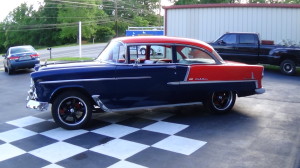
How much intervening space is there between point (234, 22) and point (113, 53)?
11.9 metres

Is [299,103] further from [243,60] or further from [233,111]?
[243,60]

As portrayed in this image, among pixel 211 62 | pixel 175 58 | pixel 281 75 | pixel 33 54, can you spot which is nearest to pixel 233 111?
pixel 211 62

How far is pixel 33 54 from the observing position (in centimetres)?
1689

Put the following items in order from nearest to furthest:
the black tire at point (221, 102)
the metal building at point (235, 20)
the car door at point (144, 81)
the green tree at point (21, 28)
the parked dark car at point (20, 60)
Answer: the car door at point (144, 81), the black tire at point (221, 102), the parked dark car at point (20, 60), the metal building at point (235, 20), the green tree at point (21, 28)

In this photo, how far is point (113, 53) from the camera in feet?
22.0

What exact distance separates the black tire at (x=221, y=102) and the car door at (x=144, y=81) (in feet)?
2.90

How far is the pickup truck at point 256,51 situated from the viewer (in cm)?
1415

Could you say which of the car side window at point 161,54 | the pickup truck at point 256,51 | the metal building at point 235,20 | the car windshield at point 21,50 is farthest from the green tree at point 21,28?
the car side window at point 161,54

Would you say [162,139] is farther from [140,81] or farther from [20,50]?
[20,50]

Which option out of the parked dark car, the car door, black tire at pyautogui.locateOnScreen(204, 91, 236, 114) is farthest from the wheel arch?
the parked dark car

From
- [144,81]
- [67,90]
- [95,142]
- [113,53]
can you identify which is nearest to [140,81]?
[144,81]

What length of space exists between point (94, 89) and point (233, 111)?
10.4 feet

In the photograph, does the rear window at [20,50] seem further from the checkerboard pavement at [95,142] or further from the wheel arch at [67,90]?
the wheel arch at [67,90]

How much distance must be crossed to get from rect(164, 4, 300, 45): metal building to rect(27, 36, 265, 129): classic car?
1050cm
